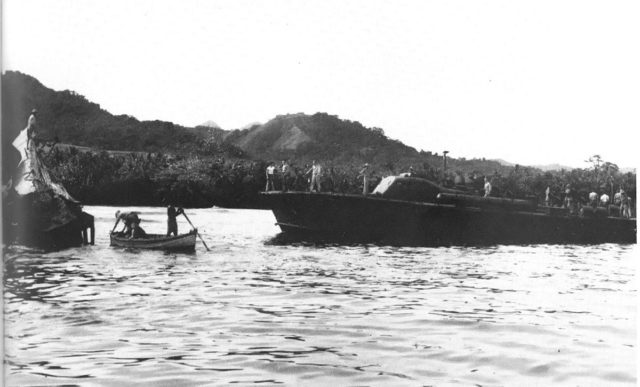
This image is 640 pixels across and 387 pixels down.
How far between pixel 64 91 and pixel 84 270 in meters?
1.72

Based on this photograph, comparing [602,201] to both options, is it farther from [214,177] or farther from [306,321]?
[214,177]

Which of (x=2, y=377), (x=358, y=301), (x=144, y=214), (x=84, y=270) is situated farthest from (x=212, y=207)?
(x=2, y=377)

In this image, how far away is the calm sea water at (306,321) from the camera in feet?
13.7

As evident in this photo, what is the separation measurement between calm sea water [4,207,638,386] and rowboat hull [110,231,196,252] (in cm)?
14

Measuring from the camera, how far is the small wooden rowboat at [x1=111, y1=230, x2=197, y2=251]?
6471 mm

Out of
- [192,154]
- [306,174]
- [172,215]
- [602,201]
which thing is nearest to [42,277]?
[172,215]

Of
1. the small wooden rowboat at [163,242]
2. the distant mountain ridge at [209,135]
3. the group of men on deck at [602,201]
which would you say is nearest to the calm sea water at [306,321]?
the small wooden rowboat at [163,242]

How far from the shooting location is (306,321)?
497cm

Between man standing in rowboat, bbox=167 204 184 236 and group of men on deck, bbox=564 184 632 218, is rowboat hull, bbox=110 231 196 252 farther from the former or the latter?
group of men on deck, bbox=564 184 632 218

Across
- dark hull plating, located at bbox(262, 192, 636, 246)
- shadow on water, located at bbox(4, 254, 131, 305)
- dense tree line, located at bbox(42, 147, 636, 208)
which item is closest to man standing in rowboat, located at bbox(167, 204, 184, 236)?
dense tree line, located at bbox(42, 147, 636, 208)

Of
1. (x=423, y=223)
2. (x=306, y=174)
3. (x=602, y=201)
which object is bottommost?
(x=423, y=223)

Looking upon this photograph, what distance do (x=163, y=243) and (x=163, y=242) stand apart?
0.05m

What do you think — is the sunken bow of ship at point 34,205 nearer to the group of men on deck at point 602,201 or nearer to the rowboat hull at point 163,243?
the rowboat hull at point 163,243

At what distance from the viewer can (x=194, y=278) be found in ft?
19.7
